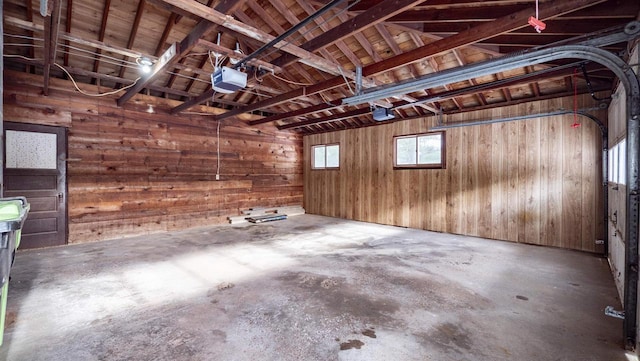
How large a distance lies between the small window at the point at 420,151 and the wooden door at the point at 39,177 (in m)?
7.17

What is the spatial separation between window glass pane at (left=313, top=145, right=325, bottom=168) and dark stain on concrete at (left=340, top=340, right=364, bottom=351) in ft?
23.6

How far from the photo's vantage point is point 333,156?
28.8ft

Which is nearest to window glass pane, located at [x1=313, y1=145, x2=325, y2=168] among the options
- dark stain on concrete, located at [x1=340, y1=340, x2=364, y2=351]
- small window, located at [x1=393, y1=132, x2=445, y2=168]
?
small window, located at [x1=393, y1=132, x2=445, y2=168]

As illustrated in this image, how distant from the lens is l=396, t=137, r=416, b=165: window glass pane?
695cm

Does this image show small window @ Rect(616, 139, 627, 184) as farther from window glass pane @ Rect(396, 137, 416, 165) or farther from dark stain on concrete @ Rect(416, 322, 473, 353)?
window glass pane @ Rect(396, 137, 416, 165)

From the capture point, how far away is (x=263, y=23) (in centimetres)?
413

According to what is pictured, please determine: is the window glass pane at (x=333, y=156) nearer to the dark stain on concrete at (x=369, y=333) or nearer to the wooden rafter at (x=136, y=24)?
→ the wooden rafter at (x=136, y=24)

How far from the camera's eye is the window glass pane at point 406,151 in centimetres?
695

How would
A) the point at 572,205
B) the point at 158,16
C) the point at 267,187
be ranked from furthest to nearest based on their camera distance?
1. the point at 267,187
2. the point at 572,205
3. the point at 158,16

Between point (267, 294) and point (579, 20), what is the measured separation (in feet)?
15.1

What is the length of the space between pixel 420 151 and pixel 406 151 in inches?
15.0

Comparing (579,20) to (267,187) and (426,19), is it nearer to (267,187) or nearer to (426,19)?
(426,19)

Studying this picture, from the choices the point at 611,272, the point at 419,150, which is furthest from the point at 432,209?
the point at 611,272

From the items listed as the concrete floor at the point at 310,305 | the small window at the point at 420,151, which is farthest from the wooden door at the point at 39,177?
the small window at the point at 420,151
